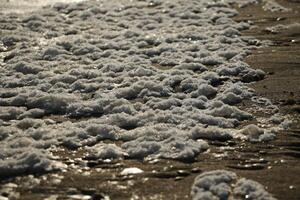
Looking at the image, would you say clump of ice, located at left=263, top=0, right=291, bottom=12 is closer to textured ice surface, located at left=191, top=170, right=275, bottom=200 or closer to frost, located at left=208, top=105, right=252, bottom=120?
frost, located at left=208, top=105, right=252, bottom=120

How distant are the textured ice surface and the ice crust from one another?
0.52 metres

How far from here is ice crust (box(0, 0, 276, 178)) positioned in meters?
5.21

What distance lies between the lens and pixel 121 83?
699 centimetres

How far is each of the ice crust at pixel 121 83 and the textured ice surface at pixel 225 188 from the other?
525 mm

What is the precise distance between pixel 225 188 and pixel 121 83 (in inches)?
122

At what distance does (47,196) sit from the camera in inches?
168

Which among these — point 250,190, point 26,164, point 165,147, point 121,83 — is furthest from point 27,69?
point 250,190

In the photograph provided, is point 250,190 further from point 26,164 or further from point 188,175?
point 26,164

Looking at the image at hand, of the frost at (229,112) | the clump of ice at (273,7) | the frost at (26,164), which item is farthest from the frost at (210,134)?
the clump of ice at (273,7)

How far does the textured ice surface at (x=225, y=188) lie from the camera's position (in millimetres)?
4199

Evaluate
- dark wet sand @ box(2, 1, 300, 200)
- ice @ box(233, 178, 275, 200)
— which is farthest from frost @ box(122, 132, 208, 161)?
ice @ box(233, 178, 275, 200)

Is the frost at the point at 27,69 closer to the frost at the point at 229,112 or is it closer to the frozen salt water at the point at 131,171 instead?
the frost at the point at 229,112

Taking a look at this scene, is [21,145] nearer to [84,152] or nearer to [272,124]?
[84,152]

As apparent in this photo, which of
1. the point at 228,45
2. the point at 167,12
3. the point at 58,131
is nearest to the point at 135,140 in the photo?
the point at 58,131
